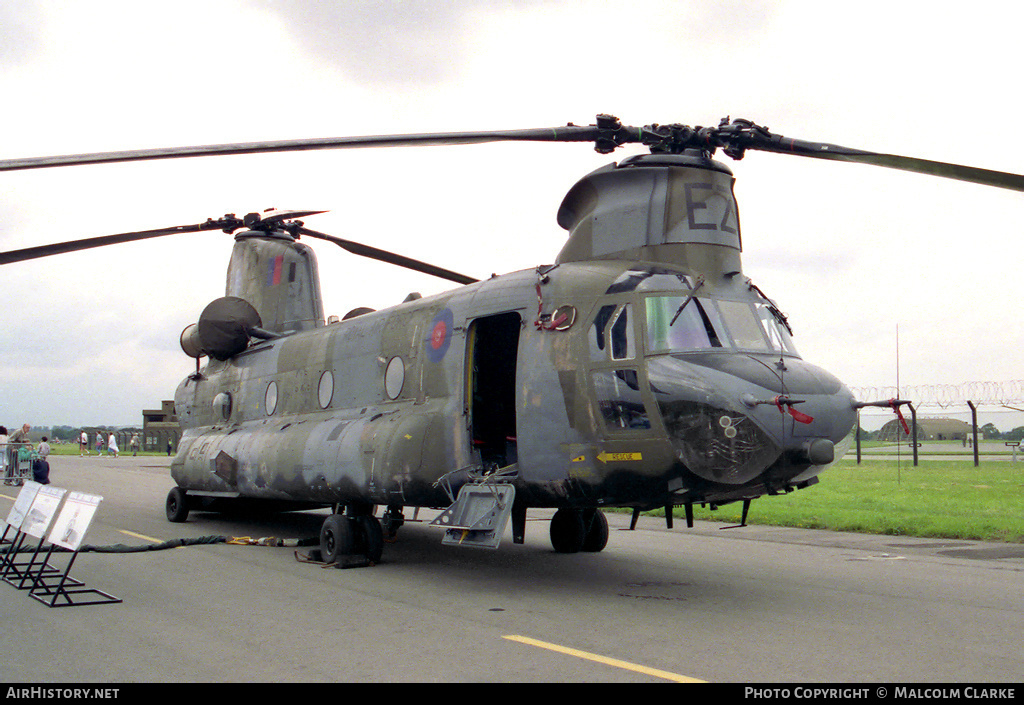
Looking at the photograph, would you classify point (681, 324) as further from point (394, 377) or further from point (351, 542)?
point (351, 542)

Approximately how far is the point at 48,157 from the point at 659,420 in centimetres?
646

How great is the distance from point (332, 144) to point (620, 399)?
376 centimetres

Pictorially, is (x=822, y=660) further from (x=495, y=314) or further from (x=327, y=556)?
(x=327, y=556)

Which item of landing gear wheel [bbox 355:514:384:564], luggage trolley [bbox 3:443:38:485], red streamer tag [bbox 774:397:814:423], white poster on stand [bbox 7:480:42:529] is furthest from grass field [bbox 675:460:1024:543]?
luggage trolley [bbox 3:443:38:485]

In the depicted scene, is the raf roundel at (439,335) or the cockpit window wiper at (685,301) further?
the raf roundel at (439,335)

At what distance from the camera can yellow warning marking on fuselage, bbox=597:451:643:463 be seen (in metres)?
7.86

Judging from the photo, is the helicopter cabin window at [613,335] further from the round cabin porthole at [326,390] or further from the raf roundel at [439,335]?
the round cabin porthole at [326,390]

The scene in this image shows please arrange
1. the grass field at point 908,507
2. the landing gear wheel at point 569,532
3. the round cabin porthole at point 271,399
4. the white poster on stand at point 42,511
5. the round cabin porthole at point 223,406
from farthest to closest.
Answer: the round cabin porthole at point 223,406 → the round cabin porthole at point 271,399 → the grass field at point 908,507 → the landing gear wheel at point 569,532 → the white poster on stand at point 42,511

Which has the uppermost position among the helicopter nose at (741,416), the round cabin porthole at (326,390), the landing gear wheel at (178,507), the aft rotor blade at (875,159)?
the aft rotor blade at (875,159)

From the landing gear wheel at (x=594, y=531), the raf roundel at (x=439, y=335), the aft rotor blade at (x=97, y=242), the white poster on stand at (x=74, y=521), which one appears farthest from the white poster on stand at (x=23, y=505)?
the landing gear wheel at (x=594, y=531)

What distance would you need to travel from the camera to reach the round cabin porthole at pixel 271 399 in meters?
13.8

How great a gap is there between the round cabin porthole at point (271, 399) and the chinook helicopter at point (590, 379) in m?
1.51
